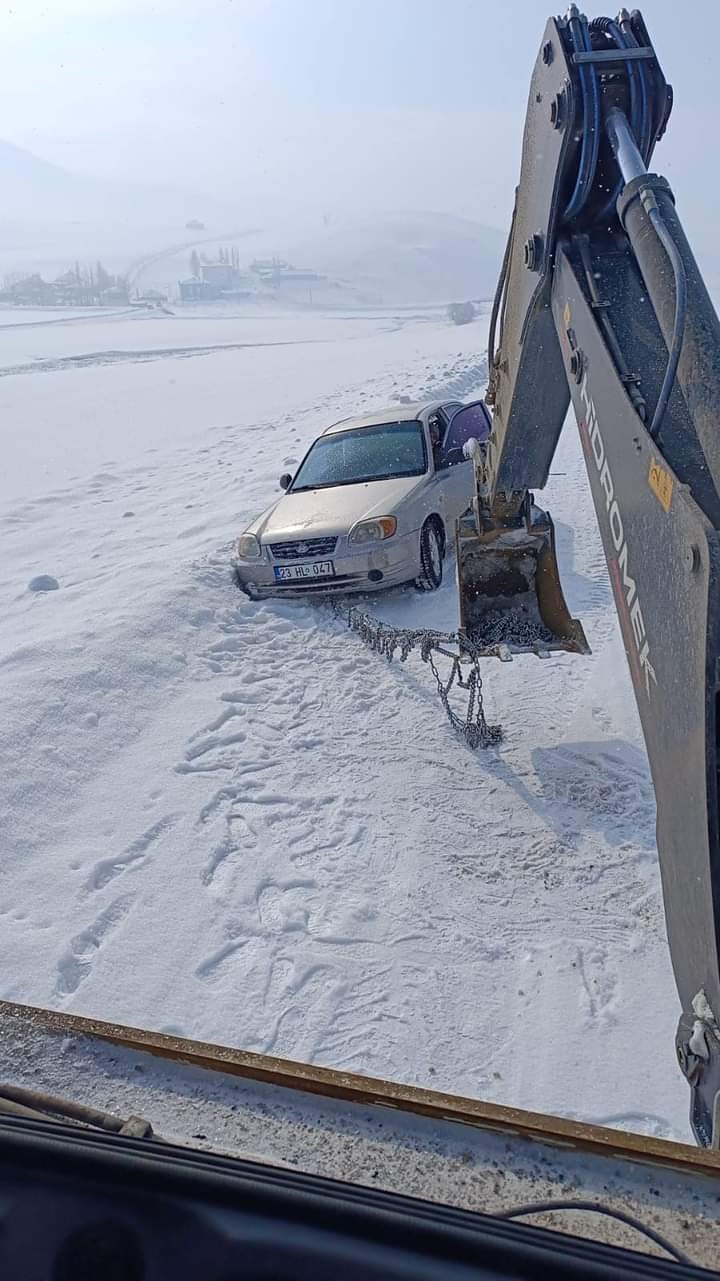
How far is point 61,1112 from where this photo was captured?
61.4 inches

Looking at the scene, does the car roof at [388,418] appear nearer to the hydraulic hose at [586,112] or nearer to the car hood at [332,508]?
Result: the car hood at [332,508]

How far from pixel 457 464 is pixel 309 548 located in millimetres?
2196

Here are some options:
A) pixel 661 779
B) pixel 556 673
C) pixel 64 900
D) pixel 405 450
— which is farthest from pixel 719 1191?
pixel 405 450

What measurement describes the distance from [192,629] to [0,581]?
2.74m

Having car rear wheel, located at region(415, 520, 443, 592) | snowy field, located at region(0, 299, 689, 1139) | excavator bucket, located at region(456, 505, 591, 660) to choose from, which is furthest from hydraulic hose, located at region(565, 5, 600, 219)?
car rear wheel, located at region(415, 520, 443, 592)

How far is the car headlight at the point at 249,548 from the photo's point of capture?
324 inches

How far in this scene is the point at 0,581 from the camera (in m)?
9.01

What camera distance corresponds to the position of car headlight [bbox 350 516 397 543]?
314 inches

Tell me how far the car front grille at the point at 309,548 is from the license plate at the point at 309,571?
75 mm

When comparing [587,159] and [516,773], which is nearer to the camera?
[587,159]

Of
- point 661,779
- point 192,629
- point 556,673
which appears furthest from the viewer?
point 192,629

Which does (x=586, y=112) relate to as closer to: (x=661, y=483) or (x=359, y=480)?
(x=661, y=483)

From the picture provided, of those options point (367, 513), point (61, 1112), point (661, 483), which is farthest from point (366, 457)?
point (61, 1112)

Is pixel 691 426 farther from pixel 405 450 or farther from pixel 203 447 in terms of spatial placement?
pixel 203 447
